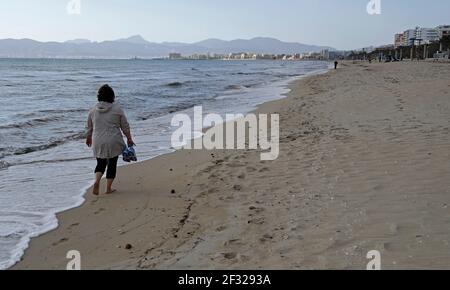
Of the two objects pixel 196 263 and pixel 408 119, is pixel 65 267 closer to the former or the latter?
pixel 196 263

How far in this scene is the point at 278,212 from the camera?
4754 mm

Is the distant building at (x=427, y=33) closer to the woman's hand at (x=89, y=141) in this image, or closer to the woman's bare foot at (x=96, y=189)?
the woman's hand at (x=89, y=141)

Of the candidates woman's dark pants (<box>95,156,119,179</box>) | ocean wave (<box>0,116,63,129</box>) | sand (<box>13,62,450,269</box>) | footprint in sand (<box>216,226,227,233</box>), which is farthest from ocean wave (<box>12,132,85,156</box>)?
footprint in sand (<box>216,226,227,233</box>)

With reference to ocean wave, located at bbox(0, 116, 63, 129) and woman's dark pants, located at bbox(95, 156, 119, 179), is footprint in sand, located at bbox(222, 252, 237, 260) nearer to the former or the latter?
woman's dark pants, located at bbox(95, 156, 119, 179)

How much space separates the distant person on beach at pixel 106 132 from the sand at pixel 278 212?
0.42m

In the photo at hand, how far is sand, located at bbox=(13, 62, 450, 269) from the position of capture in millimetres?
3678

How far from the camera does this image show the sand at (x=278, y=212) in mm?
3678

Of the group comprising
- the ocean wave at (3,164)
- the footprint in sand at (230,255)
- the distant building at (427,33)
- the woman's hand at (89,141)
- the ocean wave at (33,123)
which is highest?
the distant building at (427,33)

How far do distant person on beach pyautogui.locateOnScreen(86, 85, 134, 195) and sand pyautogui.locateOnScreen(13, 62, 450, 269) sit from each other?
0.42m

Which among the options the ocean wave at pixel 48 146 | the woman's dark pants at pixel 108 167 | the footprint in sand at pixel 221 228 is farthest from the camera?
the ocean wave at pixel 48 146

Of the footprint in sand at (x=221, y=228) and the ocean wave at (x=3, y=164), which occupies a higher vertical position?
the footprint in sand at (x=221, y=228)

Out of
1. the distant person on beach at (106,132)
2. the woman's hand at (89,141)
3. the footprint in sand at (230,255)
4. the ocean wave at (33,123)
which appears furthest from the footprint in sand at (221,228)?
the ocean wave at (33,123)

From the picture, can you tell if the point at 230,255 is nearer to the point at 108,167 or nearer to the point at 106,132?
the point at 108,167
